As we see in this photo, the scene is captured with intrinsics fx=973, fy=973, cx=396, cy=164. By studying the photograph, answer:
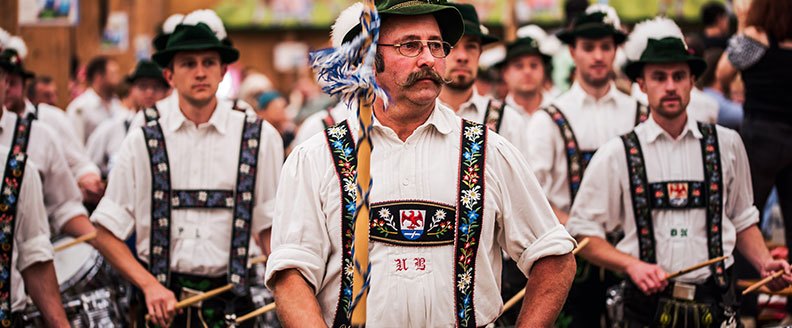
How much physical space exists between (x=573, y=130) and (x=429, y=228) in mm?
3058

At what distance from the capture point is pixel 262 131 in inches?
206

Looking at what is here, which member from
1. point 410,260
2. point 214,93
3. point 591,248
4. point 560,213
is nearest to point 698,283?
point 591,248

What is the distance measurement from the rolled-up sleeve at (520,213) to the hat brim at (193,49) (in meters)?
2.26

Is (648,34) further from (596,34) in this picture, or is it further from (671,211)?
(596,34)

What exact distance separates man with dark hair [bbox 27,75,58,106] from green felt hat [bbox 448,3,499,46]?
524 cm

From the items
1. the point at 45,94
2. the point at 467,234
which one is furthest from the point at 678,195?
the point at 45,94

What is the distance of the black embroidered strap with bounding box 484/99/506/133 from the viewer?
5.81 metres

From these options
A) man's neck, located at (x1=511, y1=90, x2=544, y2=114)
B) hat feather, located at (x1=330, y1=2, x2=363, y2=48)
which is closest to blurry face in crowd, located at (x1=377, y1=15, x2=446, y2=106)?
hat feather, located at (x1=330, y1=2, x2=363, y2=48)

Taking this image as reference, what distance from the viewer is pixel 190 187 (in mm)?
5070

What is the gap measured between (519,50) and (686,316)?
354cm

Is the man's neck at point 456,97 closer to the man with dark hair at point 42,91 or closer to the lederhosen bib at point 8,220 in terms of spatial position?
the lederhosen bib at point 8,220

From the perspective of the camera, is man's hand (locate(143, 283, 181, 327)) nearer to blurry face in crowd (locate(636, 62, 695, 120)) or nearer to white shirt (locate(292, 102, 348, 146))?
white shirt (locate(292, 102, 348, 146))

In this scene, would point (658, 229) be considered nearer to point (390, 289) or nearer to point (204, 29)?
point (390, 289)

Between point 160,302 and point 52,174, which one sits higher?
point 52,174
